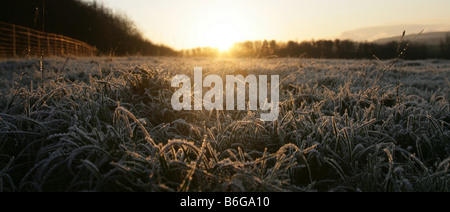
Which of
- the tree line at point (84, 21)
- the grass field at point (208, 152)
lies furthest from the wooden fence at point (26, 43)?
the grass field at point (208, 152)

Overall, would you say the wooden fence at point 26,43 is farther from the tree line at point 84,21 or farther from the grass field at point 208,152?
the grass field at point 208,152

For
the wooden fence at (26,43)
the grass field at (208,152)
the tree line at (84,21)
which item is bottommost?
the grass field at (208,152)

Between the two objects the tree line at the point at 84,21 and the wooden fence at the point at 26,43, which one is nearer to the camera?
the wooden fence at the point at 26,43

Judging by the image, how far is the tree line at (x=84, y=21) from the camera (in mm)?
25016

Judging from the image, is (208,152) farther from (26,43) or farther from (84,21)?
(84,21)

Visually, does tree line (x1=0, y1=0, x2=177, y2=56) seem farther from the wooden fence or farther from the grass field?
the grass field

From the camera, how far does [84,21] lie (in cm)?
3481

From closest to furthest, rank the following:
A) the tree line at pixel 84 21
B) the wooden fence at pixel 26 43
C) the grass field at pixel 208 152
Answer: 1. the grass field at pixel 208 152
2. the wooden fence at pixel 26 43
3. the tree line at pixel 84 21

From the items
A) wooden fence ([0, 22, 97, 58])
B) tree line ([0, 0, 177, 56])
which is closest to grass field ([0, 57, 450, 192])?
wooden fence ([0, 22, 97, 58])

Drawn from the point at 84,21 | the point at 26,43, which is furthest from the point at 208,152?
the point at 84,21

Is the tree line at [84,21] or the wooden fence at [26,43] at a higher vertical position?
the tree line at [84,21]

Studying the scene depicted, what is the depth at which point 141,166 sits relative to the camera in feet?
4.58

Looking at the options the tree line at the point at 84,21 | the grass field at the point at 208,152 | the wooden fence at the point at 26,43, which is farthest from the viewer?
the tree line at the point at 84,21

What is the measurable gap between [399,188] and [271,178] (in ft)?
1.95
